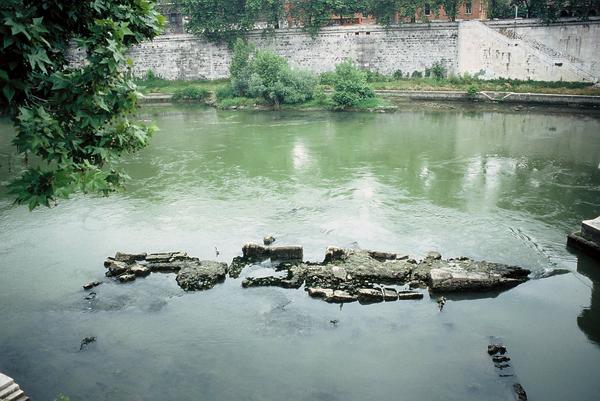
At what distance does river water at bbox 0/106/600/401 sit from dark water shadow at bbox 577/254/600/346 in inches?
1.5

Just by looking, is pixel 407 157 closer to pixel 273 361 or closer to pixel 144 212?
pixel 144 212

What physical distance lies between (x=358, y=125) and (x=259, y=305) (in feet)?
65.0

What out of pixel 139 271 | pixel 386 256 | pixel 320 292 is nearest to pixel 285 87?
pixel 386 256

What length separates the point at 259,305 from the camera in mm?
10742

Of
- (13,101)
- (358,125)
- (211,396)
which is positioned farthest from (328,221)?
(358,125)

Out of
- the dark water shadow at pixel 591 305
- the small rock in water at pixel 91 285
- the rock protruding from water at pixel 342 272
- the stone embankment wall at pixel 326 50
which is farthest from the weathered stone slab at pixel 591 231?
the stone embankment wall at pixel 326 50

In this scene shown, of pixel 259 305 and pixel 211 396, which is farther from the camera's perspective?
pixel 259 305

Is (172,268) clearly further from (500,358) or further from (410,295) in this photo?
(500,358)

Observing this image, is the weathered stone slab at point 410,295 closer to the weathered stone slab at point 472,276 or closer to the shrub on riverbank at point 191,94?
the weathered stone slab at point 472,276

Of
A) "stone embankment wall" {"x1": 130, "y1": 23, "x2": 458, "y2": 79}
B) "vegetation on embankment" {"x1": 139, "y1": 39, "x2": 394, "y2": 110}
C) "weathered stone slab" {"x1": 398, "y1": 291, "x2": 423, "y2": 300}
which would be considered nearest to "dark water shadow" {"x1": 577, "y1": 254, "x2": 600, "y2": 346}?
"weathered stone slab" {"x1": 398, "y1": 291, "x2": 423, "y2": 300}

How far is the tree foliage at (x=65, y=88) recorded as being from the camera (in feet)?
21.5

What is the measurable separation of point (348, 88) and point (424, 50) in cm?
877

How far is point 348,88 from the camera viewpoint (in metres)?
32.9

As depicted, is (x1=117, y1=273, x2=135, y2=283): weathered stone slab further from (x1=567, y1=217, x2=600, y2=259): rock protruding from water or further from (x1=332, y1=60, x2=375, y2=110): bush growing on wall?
(x1=332, y1=60, x2=375, y2=110): bush growing on wall
